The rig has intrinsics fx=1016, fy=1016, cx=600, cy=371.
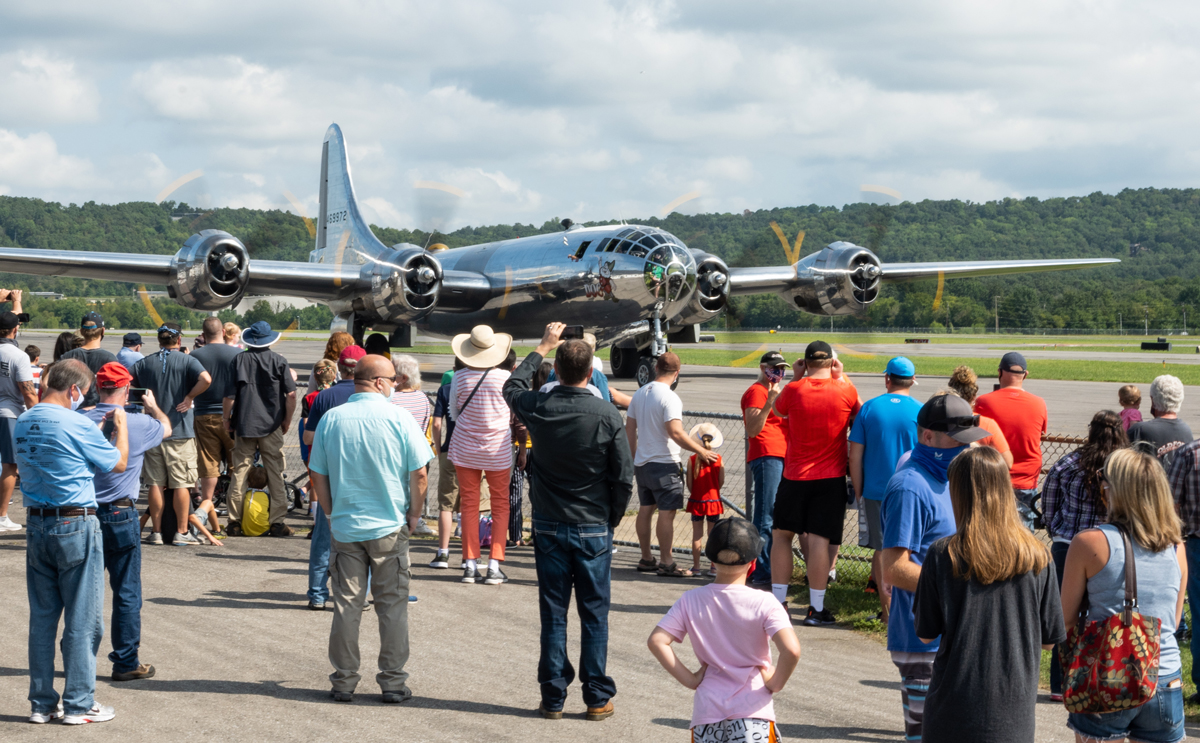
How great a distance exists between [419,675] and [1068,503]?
3752 millimetres

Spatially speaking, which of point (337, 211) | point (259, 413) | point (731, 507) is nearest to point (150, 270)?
point (337, 211)

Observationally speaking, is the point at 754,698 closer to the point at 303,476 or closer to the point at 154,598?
the point at 154,598

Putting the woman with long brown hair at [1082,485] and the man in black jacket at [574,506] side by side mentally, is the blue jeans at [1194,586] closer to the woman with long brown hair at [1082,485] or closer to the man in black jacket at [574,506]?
the woman with long brown hair at [1082,485]

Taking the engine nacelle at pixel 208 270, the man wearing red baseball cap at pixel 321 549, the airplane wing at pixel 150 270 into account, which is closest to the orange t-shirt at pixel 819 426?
the man wearing red baseball cap at pixel 321 549

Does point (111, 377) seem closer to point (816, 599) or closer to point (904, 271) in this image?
point (816, 599)

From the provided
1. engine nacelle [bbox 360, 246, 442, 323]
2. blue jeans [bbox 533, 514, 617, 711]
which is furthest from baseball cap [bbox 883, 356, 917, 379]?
engine nacelle [bbox 360, 246, 442, 323]

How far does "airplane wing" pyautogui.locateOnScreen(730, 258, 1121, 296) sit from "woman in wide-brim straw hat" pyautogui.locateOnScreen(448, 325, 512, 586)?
69.4 feet

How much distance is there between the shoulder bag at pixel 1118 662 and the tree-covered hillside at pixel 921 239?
23.6 meters

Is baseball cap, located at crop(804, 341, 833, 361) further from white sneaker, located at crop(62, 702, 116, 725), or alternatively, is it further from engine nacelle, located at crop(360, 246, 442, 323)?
engine nacelle, located at crop(360, 246, 442, 323)

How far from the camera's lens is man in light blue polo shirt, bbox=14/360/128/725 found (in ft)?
16.9

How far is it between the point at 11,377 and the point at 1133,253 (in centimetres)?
19888

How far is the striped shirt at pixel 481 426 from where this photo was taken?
7996 millimetres

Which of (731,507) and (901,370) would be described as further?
(731,507)

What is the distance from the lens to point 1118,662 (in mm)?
3607
